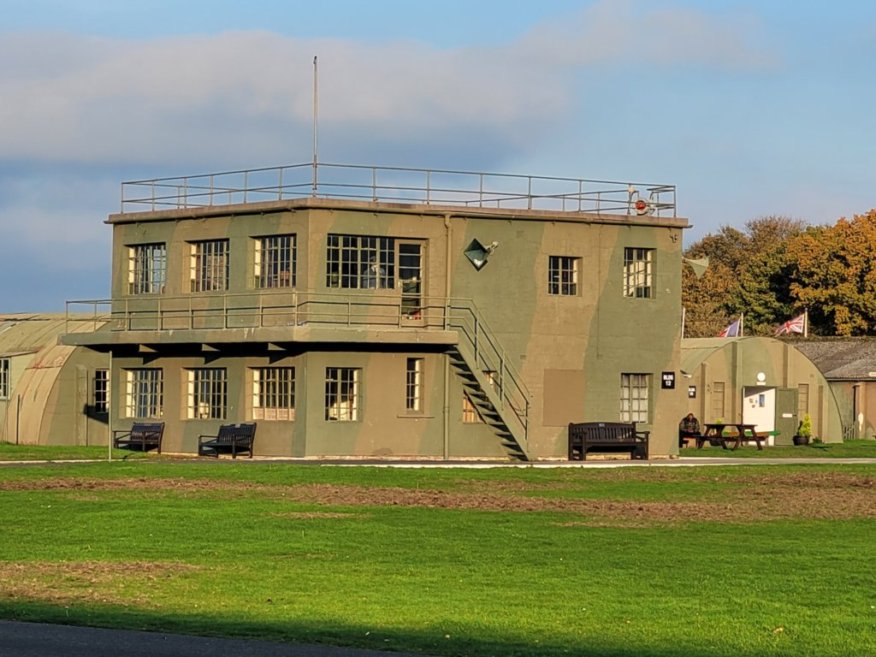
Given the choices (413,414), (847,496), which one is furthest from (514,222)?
(847,496)

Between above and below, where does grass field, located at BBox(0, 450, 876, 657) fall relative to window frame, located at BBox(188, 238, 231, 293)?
below

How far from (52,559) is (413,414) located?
25.0m

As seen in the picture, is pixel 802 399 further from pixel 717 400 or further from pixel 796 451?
pixel 796 451

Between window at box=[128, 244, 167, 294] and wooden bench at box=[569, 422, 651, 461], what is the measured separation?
1294 cm

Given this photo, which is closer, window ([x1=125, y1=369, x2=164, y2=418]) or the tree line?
window ([x1=125, y1=369, x2=164, y2=418])

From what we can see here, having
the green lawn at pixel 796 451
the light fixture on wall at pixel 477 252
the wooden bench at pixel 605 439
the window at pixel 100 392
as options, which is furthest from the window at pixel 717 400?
the window at pixel 100 392

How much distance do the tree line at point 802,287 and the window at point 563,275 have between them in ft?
149

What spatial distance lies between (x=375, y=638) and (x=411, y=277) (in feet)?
103

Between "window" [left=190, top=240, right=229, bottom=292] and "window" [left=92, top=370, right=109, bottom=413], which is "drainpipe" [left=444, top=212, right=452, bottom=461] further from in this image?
"window" [left=92, top=370, right=109, bottom=413]

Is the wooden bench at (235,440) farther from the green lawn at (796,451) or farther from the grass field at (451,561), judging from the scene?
the green lawn at (796,451)

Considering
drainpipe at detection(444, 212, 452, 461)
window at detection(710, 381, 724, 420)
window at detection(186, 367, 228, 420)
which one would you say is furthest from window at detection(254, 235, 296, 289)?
window at detection(710, 381, 724, 420)

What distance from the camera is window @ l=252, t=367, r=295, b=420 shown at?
4494cm

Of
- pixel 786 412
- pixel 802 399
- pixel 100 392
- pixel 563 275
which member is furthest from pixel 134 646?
pixel 802 399

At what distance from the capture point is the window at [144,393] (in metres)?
48.0
